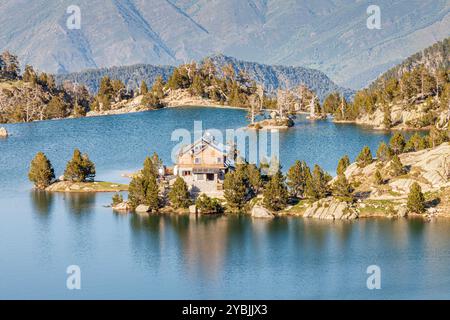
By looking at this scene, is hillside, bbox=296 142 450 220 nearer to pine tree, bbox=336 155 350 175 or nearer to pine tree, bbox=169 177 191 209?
pine tree, bbox=336 155 350 175

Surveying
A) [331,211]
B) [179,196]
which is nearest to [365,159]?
[331,211]

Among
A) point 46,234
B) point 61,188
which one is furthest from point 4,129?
point 46,234

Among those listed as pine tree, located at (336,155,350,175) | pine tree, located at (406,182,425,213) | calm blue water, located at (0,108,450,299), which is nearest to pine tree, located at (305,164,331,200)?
calm blue water, located at (0,108,450,299)

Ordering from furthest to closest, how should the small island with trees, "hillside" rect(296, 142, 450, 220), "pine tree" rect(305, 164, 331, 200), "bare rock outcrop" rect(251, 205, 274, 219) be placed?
the small island with trees → "pine tree" rect(305, 164, 331, 200) → "bare rock outcrop" rect(251, 205, 274, 219) → "hillside" rect(296, 142, 450, 220)

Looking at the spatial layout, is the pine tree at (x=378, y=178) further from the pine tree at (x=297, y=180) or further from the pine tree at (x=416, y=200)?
the pine tree at (x=297, y=180)

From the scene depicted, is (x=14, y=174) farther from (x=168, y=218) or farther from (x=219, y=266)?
(x=219, y=266)

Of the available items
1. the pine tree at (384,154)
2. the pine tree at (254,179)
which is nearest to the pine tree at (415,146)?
the pine tree at (384,154)
